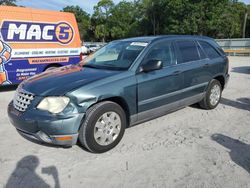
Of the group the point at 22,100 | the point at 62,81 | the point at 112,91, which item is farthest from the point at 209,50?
the point at 22,100

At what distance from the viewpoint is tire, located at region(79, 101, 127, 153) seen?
3551 mm

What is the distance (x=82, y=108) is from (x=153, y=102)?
1.39 meters

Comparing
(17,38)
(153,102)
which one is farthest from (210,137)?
(17,38)

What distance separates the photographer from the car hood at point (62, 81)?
3521 millimetres

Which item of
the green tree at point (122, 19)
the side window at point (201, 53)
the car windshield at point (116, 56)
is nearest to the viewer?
the car windshield at point (116, 56)

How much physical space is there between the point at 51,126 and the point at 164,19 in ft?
165

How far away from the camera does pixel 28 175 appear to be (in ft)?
10.6

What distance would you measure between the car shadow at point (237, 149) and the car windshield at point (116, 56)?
6.35ft

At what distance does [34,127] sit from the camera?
3.47 m

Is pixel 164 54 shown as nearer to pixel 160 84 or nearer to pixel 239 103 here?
pixel 160 84

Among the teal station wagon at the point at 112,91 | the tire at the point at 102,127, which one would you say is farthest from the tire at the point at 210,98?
the tire at the point at 102,127

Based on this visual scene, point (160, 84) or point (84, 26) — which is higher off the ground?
point (84, 26)

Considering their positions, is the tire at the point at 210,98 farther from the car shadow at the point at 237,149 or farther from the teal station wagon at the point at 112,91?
the car shadow at the point at 237,149

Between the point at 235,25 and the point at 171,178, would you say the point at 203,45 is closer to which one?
the point at 171,178
